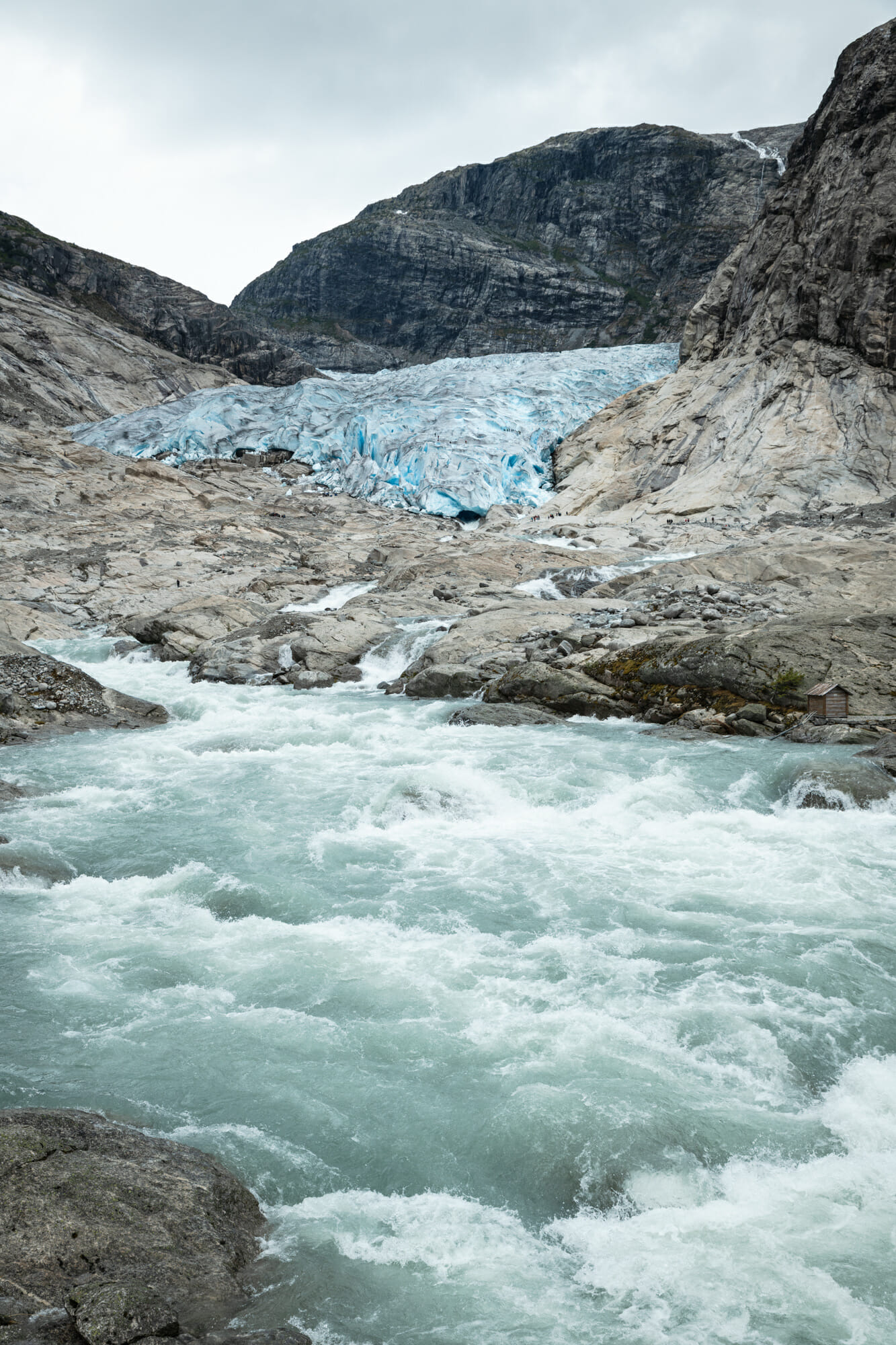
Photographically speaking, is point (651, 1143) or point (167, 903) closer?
point (651, 1143)

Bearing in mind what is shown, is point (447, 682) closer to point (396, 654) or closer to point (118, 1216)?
point (396, 654)

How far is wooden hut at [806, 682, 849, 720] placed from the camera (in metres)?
11.1

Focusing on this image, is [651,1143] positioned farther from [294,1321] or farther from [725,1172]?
[294,1321]

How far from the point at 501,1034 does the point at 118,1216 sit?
2.45 metres

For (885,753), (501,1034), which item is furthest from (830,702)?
(501,1034)

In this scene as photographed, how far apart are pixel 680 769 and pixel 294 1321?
790 cm

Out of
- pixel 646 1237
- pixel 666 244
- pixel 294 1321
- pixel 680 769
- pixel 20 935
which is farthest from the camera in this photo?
pixel 666 244

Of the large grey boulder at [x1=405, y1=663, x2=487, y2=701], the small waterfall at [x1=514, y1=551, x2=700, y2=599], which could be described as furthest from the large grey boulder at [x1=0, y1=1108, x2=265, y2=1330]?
the small waterfall at [x1=514, y1=551, x2=700, y2=599]

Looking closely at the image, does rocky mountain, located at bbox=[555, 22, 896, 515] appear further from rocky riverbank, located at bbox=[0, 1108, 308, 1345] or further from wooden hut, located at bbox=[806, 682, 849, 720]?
rocky riverbank, located at bbox=[0, 1108, 308, 1345]

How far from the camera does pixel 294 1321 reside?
295 centimetres

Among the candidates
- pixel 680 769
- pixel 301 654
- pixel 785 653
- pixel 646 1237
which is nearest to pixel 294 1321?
pixel 646 1237

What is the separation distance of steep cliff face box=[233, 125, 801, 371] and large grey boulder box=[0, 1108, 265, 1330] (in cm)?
8127

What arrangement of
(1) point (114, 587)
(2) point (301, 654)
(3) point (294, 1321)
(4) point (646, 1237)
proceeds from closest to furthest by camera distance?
(3) point (294, 1321) → (4) point (646, 1237) → (2) point (301, 654) → (1) point (114, 587)

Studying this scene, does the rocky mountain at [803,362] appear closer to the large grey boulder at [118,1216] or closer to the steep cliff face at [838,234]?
the steep cliff face at [838,234]
